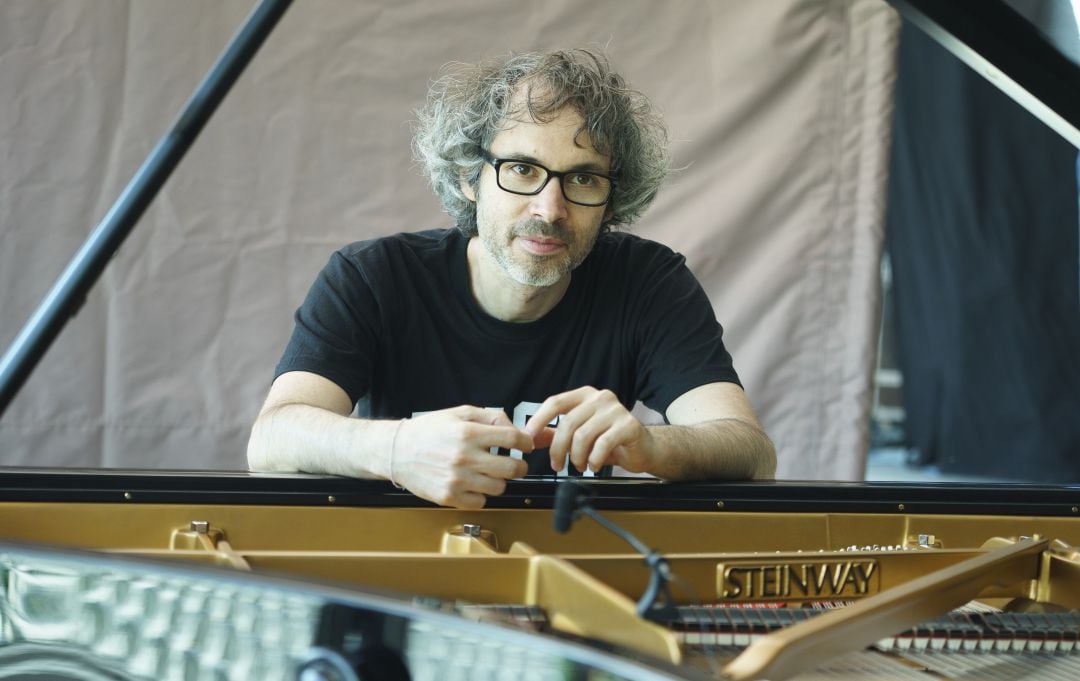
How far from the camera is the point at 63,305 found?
128 cm

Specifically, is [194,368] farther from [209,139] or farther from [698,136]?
[698,136]

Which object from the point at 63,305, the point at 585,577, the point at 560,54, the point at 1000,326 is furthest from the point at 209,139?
the point at 1000,326

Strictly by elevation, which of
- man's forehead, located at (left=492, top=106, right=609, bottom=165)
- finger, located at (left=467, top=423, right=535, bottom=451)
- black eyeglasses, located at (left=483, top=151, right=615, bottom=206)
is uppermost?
man's forehead, located at (left=492, top=106, right=609, bottom=165)

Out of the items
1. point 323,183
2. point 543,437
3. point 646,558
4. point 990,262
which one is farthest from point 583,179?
point 990,262

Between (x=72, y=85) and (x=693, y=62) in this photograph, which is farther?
(x=693, y=62)

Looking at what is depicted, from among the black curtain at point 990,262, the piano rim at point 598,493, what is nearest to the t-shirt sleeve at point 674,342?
the piano rim at point 598,493

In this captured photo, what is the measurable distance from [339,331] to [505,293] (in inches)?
11.7

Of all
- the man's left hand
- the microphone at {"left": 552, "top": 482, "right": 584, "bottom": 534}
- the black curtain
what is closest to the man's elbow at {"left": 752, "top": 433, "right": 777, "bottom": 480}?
the man's left hand

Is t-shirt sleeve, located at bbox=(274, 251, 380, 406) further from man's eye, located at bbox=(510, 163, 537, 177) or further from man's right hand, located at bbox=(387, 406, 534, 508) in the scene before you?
man's right hand, located at bbox=(387, 406, 534, 508)

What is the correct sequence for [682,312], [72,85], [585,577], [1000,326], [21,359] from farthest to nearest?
1. [1000,326]
2. [72,85]
3. [682,312]
4. [21,359]
5. [585,577]

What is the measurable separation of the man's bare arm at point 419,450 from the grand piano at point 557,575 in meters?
0.04

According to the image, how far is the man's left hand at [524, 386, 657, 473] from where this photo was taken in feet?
4.64

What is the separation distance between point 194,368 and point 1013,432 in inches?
154

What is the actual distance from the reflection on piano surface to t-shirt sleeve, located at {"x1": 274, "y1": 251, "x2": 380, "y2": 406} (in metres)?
0.50
